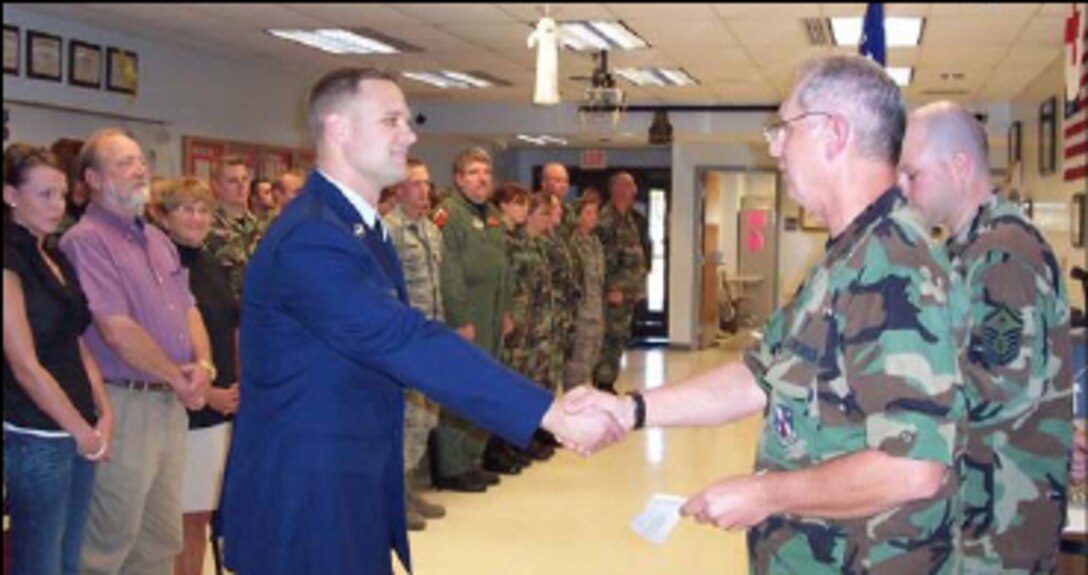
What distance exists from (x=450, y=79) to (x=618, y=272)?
2.86 m

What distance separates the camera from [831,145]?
176cm

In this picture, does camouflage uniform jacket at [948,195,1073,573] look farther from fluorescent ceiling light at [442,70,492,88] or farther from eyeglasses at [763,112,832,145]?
fluorescent ceiling light at [442,70,492,88]

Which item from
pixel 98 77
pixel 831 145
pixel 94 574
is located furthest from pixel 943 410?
pixel 98 77

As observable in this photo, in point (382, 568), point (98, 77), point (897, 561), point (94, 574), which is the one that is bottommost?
point (94, 574)

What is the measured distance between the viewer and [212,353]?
154 inches

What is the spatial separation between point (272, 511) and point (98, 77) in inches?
234

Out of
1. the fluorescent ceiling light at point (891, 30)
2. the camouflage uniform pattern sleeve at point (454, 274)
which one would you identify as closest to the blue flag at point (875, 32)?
the camouflage uniform pattern sleeve at point (454, 274)

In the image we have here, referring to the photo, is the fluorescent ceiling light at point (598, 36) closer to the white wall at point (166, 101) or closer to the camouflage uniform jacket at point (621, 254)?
the camouflage uniform jacket at point (621, 254)

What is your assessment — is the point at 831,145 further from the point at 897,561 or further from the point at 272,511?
the point at 272,511

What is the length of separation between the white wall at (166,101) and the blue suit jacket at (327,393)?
4863 millimetres

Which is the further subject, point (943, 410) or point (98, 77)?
point (98, 77)

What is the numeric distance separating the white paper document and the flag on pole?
2315 millimetres

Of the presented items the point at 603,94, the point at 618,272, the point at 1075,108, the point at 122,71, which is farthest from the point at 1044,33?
the point at 122,71

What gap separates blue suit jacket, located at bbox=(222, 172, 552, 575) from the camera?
2004 millimetres
